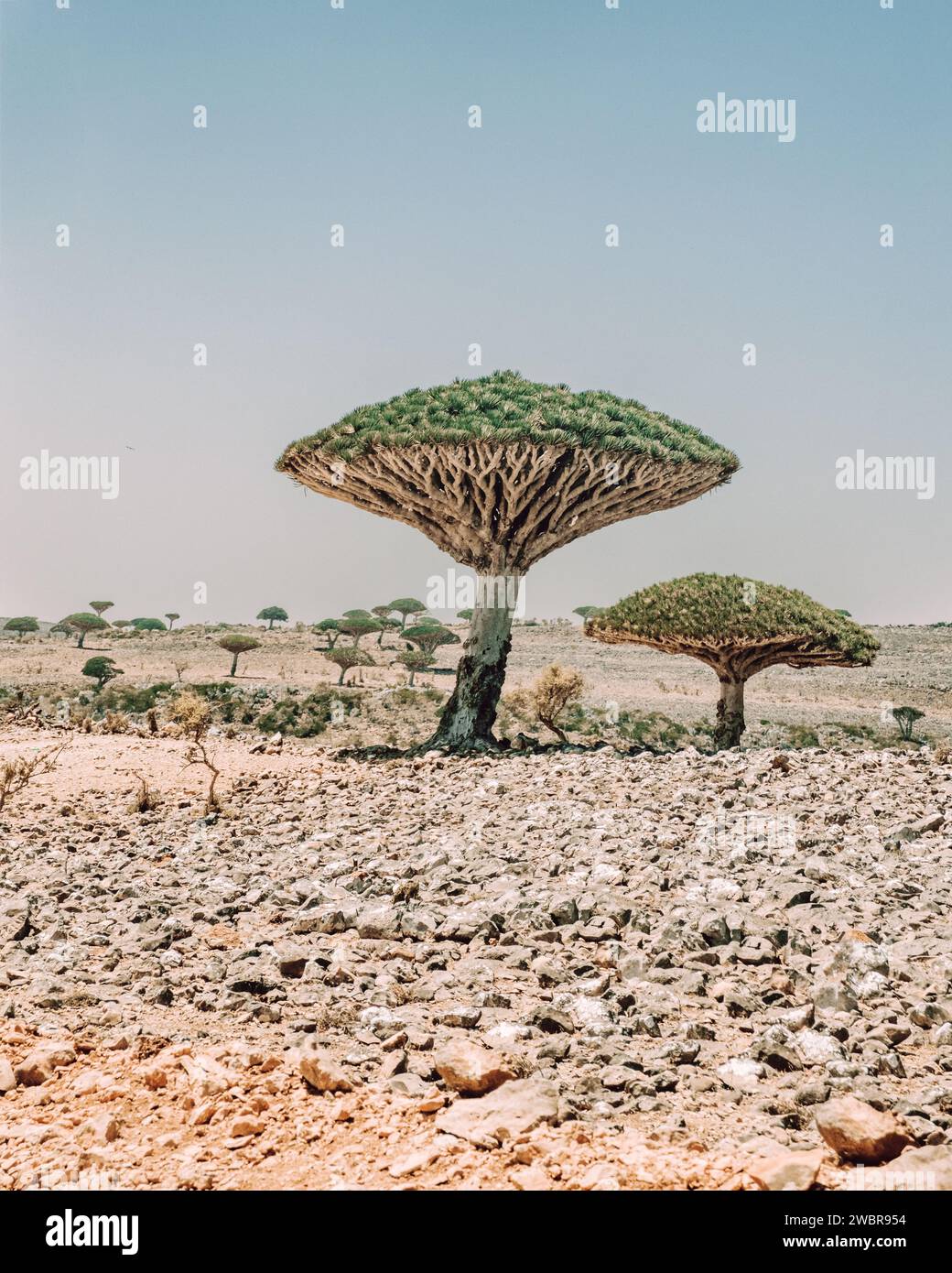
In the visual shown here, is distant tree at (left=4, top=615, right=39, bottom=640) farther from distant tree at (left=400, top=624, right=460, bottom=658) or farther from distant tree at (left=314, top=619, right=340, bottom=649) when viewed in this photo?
distant tree at (left=400, top=624, right=460, bottom=658)

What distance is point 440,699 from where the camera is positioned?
24453 mm

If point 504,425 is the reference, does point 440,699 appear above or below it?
below

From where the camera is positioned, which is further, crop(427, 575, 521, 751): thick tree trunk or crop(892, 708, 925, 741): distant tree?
crop(892, 708, 925, 741): distant tree

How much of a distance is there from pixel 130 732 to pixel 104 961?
11849 millimetres

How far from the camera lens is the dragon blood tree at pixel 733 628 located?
1456 cm

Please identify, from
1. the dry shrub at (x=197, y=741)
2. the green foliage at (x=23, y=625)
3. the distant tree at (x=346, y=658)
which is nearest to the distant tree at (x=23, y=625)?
the green foliage at (x=23, y=625)

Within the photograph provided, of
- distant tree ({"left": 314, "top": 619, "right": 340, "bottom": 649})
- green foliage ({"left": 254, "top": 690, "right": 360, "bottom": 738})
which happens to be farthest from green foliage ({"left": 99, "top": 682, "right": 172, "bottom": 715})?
distant tree ({"left": 314, "top": 619, "right": 340, "bottom": 649})

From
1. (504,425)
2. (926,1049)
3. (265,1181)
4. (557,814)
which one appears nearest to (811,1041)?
(926,1049)

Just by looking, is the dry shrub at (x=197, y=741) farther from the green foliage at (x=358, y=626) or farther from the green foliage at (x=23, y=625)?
the green foliage at (x=23, y=625)

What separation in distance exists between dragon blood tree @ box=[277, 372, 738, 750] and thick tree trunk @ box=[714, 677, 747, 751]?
3378 millimetres

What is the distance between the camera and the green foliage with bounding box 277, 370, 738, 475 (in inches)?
Result: 499

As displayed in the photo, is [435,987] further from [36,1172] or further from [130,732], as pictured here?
[130,732]

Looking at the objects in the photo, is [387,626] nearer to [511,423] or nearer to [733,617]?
A: [733,617]
